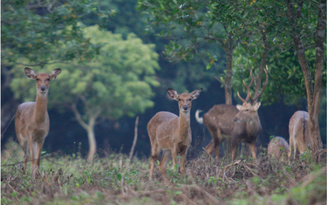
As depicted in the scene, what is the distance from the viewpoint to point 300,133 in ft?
35.0

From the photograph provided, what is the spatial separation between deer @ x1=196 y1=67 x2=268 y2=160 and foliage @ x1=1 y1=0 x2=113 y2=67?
3.82 meters

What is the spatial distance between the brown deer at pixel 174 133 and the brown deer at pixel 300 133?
9.87 ft

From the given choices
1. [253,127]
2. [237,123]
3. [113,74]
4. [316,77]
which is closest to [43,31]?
[237,123]

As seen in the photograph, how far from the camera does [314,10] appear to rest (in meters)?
7.54

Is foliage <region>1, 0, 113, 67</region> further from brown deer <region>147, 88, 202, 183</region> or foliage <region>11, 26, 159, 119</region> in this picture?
foliage <region>11, 26, 159, 119</region>

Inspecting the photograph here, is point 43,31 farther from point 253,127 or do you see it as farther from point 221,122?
point 253,127

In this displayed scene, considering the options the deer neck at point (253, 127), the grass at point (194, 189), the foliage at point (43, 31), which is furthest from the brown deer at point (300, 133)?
the foliage at point (43, 31)

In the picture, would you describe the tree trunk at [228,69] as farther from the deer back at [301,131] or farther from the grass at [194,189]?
the grass at [194,189]

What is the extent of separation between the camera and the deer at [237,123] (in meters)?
11.5

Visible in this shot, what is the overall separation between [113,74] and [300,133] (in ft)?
41.2

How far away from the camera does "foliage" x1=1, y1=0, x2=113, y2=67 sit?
11.5 m

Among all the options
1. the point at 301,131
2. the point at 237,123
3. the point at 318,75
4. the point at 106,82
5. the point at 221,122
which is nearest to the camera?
the point at 318,75

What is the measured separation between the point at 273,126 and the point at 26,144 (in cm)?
1454

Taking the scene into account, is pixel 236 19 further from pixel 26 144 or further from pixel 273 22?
pixel 26 144
